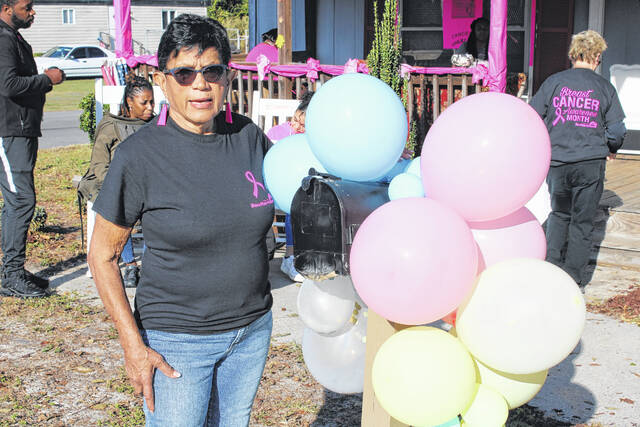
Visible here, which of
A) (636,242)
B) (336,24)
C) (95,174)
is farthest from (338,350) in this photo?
(336,24)

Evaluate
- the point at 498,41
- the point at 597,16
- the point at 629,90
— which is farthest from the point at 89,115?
the point at 629,90

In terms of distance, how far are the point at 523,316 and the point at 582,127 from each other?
3.68 metres

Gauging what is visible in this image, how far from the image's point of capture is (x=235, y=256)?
2.24 metres

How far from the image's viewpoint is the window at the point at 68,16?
132 ft

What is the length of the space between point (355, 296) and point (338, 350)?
273 millimetres

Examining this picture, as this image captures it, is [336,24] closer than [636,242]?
No

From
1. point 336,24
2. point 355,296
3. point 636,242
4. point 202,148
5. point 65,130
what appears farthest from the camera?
point 65,130

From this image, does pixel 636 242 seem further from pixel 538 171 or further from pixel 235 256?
pixel 235 256

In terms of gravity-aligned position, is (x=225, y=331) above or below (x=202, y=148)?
below

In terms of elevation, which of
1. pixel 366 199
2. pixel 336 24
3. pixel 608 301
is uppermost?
pixel 336 24

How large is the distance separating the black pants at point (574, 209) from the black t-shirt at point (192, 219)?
3.75 metres

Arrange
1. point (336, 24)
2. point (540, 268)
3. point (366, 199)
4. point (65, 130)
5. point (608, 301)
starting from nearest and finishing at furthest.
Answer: point (540, 268), point (366, 199), point (608, 301), point (336, 24), point (65, 130)

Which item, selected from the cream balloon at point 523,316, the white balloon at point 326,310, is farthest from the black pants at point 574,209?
the cream balloon at point 523,316

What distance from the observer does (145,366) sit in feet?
7.07
